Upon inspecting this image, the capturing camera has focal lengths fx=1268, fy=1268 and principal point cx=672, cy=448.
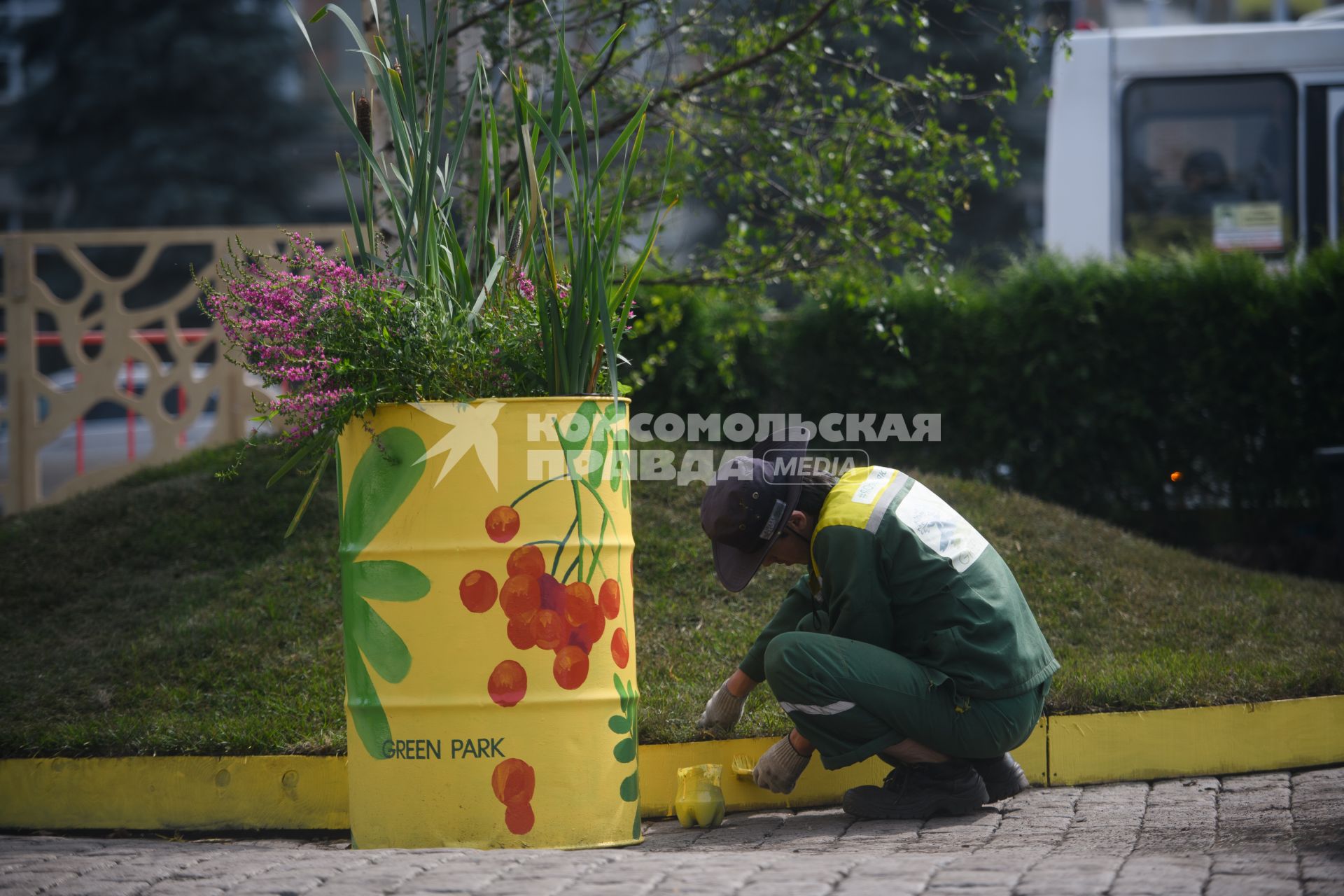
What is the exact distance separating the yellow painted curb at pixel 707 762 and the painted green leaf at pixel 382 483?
1.12 m

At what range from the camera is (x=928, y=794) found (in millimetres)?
3941

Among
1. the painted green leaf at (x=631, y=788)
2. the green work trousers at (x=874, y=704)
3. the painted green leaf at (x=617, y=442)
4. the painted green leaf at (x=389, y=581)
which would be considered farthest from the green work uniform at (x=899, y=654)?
the painted green leaf at (x=389, y=581)

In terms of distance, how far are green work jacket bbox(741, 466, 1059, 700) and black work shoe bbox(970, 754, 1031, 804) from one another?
1.21 ft

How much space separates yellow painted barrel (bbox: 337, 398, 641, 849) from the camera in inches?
139

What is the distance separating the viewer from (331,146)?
84.1 feet

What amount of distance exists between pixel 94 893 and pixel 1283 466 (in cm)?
681

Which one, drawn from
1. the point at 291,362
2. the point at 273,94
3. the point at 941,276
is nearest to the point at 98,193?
the point at 273,94

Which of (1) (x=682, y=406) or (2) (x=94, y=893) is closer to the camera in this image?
(2) (x=94, y=893)

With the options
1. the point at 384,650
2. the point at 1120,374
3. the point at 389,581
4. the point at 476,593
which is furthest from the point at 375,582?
the point at 1120,374

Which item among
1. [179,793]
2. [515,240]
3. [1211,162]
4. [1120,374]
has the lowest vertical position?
[179,793]

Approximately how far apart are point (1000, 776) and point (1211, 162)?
6.92 metres

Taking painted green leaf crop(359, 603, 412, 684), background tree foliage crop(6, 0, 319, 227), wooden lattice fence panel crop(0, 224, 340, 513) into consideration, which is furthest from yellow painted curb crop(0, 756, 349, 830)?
background tree foliage crop(6, 0, 319, 227)

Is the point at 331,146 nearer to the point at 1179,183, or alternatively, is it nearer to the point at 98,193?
the point at 98,193

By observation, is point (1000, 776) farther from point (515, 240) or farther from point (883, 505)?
point (515, 240)
